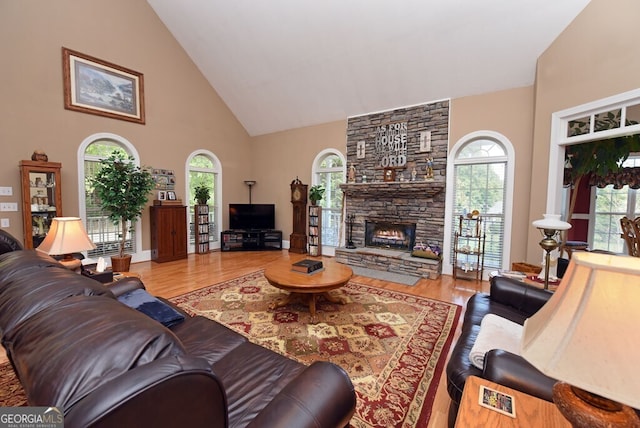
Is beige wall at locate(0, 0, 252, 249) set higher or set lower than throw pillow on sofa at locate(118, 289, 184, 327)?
higher

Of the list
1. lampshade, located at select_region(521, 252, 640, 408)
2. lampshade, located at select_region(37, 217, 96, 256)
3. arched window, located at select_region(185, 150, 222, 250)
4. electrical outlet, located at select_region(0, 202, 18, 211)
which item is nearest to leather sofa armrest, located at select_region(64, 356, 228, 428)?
lampshade, located at select_region(521, 252, 640, 408)

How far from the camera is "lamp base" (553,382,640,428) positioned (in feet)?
2.15

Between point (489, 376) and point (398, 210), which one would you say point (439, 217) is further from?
point (489, 376)

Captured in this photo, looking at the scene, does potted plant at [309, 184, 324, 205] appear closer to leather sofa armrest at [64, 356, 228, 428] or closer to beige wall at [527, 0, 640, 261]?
beige wall at [527, 0, 640, 261]

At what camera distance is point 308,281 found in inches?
114

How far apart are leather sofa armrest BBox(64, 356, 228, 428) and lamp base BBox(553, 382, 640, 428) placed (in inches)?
35.6

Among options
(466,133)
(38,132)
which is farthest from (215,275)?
(466,133)

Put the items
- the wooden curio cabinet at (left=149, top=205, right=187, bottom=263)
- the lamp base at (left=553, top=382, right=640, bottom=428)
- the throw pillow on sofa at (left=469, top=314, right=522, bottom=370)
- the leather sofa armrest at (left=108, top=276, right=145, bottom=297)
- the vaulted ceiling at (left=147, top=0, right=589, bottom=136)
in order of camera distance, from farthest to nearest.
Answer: the wooden curio cabinet at (left=149, top=205, right=187, bottom=263) → the vaulted ceiling at (left=147, top=0, right=589, bottom=136) → the leather sofa armrest at (left=108, top=276, right=145, bottom=297) → the throw pillow on sofa at (left=469, top=314, right=522, bottom=370) → the lamp base at (left=553, top=382, right=640, bottom=428)

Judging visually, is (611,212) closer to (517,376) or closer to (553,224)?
(553,224)

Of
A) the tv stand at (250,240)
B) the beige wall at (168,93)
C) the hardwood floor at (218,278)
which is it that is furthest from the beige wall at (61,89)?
the tv stand at (250,240)

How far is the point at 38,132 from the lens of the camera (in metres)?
4.16

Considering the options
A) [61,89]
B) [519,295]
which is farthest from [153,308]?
[61,89]

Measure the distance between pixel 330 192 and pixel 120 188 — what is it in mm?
3976

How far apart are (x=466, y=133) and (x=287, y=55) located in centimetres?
341
